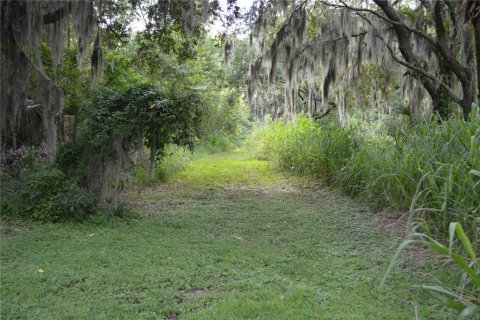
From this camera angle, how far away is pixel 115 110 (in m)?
5.91

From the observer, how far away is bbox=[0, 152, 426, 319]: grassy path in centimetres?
317

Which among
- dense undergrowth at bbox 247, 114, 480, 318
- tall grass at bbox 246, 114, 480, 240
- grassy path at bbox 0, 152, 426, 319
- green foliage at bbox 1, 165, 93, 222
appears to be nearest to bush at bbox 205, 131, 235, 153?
tall grass at bbox 246, 114, 480, 240

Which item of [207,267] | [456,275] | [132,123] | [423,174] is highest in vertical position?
[132,123]

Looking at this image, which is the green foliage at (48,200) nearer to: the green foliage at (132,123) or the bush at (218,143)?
the green foliage at (132,123)

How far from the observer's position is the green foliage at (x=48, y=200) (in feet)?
18.4

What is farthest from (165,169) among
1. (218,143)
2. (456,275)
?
(218,143)

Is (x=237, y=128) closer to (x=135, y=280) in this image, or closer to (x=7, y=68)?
(x=7, y=68)

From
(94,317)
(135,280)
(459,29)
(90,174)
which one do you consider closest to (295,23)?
(459,29)

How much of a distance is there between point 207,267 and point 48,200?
112 inches

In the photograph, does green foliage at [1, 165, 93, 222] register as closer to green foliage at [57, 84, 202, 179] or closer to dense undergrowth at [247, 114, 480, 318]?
green foliage at [57, 84, 202, 179]

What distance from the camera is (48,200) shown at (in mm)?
5754

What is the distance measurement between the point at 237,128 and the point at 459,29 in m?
16.0

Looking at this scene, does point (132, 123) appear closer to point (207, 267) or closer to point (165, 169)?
point (207, 267)

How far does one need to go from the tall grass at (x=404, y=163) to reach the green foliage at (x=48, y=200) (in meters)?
3.80
